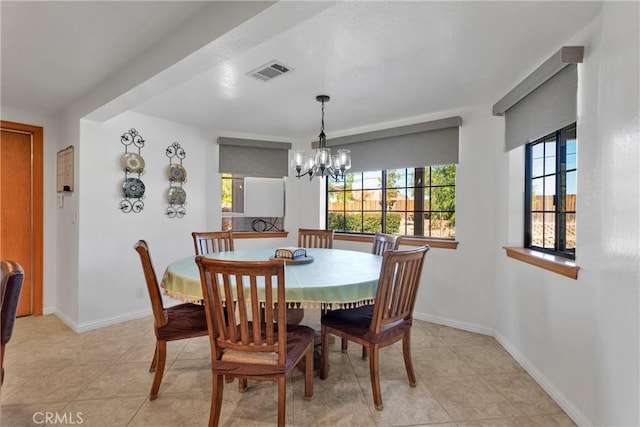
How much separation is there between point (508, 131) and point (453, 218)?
3.55 ft

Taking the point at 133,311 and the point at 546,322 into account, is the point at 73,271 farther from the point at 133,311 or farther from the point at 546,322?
the point at 546,322

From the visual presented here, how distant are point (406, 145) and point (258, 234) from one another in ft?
7.17

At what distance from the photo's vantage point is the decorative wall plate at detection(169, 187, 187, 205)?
11.8 ft

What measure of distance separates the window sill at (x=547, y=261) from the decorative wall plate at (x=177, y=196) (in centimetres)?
338

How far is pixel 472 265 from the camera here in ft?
10.3

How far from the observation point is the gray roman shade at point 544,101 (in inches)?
A: 73.4

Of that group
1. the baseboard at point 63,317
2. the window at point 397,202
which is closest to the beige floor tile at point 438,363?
the window at point 397,202

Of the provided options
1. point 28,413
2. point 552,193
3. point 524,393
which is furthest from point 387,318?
point 28,413

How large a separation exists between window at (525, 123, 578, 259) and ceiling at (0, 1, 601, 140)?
0.58 m

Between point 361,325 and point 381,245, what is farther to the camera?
point 381,245

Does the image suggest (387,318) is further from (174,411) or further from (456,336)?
(456,336)

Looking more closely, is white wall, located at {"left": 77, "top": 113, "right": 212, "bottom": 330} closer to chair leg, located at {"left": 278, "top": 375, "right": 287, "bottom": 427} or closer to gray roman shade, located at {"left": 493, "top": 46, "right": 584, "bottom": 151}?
chair leg, located at {"left": 278, "top": 375, "right": 287, "bottom": 427}

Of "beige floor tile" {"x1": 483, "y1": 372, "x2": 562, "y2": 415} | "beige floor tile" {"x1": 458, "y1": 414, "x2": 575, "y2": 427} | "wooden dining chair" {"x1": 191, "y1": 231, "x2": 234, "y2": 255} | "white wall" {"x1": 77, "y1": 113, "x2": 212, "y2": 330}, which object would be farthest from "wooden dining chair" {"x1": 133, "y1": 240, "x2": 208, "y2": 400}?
"beige floor tile" {"x1": 483, "y1": 372, "x2": 562, "y2": 415}

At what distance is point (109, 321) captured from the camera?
3.19m
